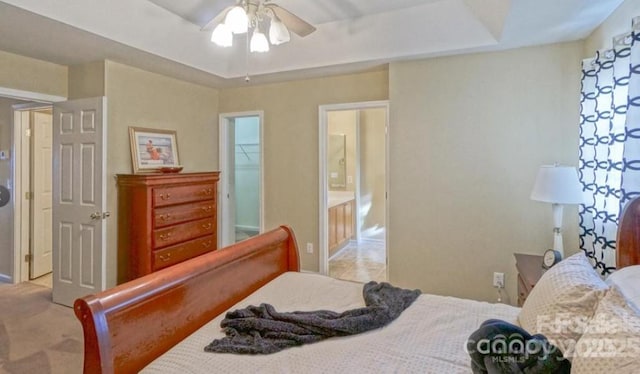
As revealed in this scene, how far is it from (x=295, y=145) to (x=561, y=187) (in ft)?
9.01

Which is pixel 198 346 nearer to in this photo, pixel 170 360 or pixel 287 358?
pixel 170 360

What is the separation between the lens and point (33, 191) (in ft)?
13.6

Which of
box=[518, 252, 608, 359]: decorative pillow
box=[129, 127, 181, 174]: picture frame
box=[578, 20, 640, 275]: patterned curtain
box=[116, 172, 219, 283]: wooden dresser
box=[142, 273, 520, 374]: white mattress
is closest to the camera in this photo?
box=[518, 252, 608, 359]: decorative pillow

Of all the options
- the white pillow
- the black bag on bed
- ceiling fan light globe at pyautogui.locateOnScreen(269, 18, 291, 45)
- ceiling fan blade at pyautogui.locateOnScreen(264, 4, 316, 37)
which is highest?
ceiling fan blade at pyautogui.locateOnScreen(264, 4, 316, 37)

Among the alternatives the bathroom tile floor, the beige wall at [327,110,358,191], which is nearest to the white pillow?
the bathroom tile floor

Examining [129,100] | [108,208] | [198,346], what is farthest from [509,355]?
[129,100]

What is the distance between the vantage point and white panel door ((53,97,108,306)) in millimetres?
3221

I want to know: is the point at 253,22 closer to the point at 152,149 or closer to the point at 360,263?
the point at 152,149

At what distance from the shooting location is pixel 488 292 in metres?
3.19

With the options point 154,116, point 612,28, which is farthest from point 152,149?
point 612,28

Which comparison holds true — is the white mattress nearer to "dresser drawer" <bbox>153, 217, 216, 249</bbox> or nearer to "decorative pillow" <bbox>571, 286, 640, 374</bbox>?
"decorative pillow" <bbox>571, 286, 640, 374</bbox>

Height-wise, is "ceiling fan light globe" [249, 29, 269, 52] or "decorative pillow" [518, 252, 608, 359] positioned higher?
"ceiling fan light globe" [249, 29, 269, 52]

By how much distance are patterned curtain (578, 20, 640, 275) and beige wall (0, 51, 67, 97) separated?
449cm

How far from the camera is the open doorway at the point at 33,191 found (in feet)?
13.2
